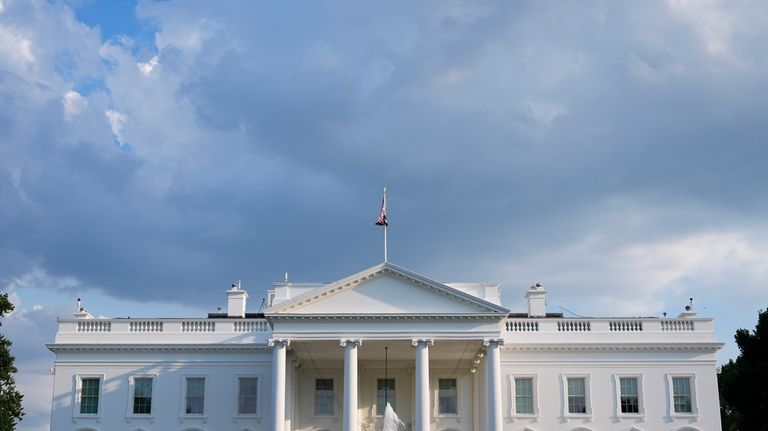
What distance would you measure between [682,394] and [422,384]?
36.6 feet

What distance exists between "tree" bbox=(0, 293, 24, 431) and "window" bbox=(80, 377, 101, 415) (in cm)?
473

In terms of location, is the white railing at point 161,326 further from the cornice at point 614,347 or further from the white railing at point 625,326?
the white railing at point 625,326

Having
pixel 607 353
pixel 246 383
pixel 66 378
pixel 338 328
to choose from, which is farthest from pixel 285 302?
pixel 607 353

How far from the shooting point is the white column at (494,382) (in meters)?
35.3

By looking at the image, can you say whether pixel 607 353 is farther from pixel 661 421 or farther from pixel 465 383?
pixel 465 383

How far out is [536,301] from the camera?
41.5 meters

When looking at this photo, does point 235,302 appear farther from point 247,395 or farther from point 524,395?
point 524,395

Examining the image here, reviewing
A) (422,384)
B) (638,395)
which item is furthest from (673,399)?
(422,384)

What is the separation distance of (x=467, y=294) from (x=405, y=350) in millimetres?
4493

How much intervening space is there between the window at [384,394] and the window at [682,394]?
38.5 ft

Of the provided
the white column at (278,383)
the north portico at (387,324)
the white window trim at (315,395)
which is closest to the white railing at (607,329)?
the north portico at (387,324)

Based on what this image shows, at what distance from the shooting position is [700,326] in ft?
128

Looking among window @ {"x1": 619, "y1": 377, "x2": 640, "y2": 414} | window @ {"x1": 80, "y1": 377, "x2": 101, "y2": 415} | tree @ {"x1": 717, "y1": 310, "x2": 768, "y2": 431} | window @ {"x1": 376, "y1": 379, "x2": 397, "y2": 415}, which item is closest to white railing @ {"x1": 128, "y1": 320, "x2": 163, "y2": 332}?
window @ {"x1": 80, "y1": 377, "x2": 101, "y2": 415}

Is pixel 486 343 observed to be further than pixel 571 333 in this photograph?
No
